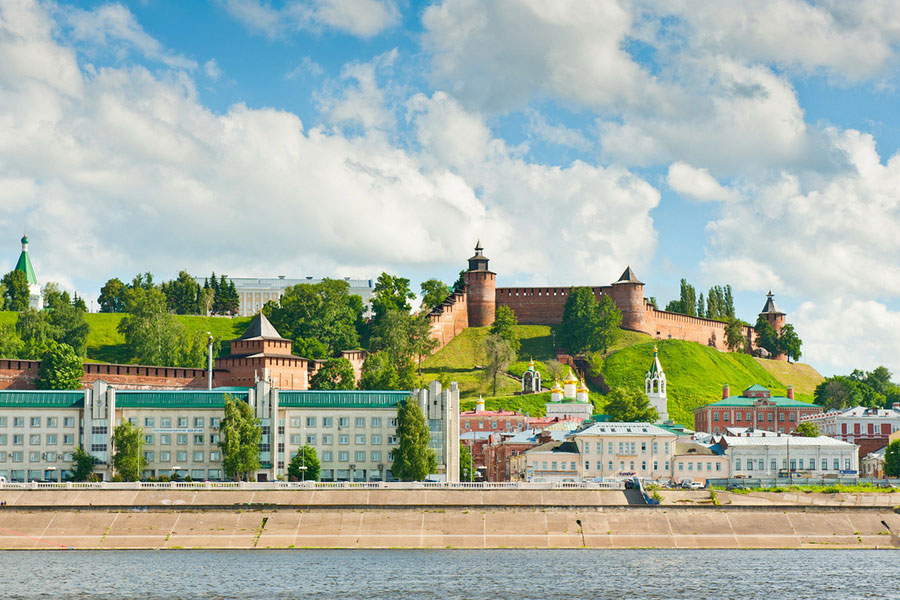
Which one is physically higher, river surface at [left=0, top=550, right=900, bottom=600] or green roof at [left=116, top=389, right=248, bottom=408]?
green roof at [left=116, top=389, right=248, bottom=408]

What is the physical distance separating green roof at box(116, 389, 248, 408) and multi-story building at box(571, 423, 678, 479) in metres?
34.1

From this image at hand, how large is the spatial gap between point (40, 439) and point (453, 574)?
53078mm

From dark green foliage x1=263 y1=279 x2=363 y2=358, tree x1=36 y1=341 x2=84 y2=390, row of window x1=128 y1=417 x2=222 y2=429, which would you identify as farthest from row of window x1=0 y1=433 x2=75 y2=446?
dark green foliage x1=263 y1=279 x2=363 y2=358

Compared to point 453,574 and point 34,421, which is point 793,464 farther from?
point 34,421

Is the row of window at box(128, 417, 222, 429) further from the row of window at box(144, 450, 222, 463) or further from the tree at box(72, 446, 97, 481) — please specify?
the tree at box(72, 446, 97, 481)

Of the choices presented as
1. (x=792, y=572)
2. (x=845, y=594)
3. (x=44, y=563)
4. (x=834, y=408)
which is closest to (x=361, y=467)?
(x=44, y=563)

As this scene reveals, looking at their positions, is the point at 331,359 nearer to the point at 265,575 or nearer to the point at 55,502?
the point at 55,502

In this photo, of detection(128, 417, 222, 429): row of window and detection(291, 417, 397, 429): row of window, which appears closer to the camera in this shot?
detection(128, 417, 222, 429): row of window

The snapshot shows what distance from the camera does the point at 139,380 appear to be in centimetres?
15700

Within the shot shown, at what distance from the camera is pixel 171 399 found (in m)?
117

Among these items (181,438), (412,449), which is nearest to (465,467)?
(412,449)

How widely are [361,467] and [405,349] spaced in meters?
67.3

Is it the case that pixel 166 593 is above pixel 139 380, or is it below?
below

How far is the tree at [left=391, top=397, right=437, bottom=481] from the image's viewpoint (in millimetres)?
113188
